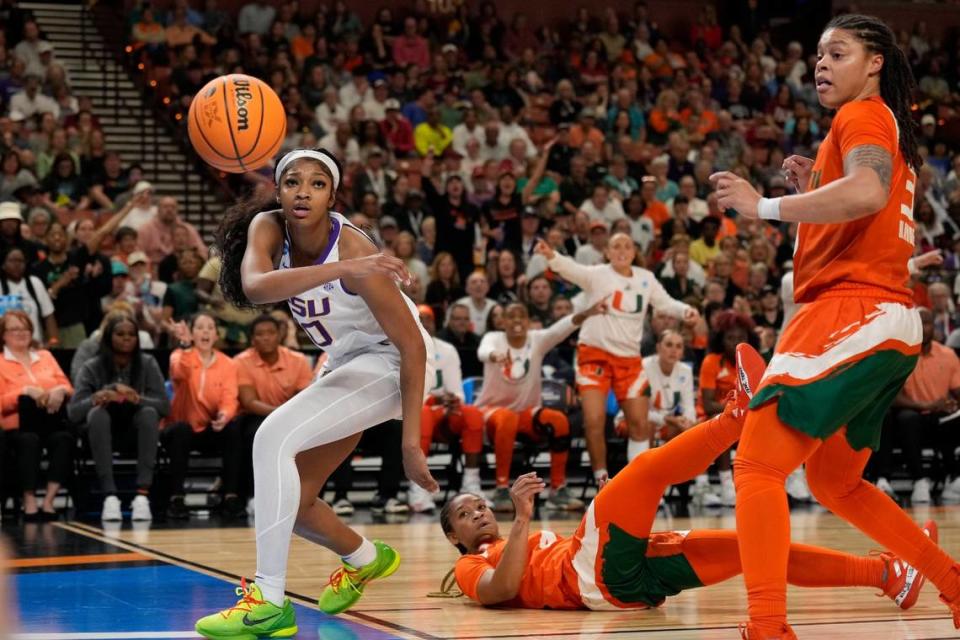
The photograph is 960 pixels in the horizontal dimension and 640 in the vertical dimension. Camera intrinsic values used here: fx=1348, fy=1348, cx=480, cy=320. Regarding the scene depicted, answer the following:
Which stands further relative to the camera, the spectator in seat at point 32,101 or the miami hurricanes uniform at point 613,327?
the spectator in seat at point 32,101

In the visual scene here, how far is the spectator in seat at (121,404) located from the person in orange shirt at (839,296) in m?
6.14

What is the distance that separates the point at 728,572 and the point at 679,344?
5.67 m

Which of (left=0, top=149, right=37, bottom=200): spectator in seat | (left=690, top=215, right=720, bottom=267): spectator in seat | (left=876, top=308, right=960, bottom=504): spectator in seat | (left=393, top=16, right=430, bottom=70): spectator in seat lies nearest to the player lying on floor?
(left=876, top=308, right=960, bottom=504): spectator in seat

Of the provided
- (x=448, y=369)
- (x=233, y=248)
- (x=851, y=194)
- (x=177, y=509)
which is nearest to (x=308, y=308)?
(x=233, y=248)

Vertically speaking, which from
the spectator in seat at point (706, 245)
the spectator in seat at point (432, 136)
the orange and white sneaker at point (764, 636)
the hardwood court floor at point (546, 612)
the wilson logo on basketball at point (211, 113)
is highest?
the spectator in seat at point (432, 136)

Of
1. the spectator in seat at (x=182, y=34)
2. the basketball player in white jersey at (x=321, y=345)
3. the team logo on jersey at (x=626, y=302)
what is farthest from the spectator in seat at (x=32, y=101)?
the basketball player in white jersey at (x=321, y=345)

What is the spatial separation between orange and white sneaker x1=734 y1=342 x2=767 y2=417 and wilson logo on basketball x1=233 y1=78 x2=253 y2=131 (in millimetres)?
2935

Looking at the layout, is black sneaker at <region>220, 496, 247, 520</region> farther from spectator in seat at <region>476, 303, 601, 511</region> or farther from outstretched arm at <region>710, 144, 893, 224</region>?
outstretched arm at <region>710, 144, 893, 224</region>

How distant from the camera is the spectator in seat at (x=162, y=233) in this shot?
40.4ft

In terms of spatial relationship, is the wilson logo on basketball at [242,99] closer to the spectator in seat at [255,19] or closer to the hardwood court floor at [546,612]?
the hardwood court floor at [546,612]

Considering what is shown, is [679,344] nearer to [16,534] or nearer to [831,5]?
[16,534]

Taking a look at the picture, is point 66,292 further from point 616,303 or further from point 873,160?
point 873,160

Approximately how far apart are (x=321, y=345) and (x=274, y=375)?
16.4 ft

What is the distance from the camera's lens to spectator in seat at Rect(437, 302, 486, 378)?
1131 centimetres
